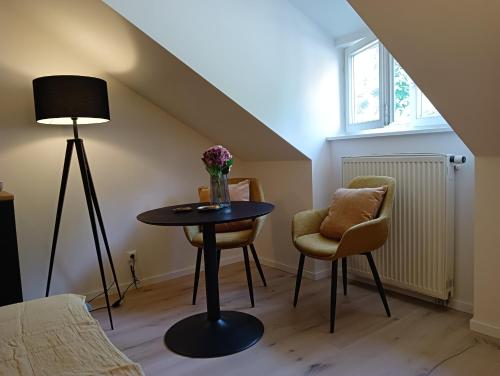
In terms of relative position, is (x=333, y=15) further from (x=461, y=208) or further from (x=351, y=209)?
(x=461, y=208)

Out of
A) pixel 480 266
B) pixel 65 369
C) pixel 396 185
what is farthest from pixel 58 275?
pixel 480 266

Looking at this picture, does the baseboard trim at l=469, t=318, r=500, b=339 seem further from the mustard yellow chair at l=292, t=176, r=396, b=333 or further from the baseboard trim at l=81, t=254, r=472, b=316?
the mustard yellow chair at l=292, t=176, r=396, b=333

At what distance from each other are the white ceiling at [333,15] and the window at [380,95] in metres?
0.15

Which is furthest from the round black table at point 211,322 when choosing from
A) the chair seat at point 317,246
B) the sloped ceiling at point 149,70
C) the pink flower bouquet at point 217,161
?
the sloped ceiling at point 149,70

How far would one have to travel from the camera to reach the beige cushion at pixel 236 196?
8.74 feet

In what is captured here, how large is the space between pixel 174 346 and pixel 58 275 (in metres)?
1.13

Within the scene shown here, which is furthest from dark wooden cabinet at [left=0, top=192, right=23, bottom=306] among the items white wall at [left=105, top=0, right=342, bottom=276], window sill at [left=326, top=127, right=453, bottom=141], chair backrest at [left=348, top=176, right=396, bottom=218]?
window sill at [left=326, top=127, right=453, bottom=141]

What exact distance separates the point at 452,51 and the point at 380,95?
4.20ft

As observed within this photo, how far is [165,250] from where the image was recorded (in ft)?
9.95

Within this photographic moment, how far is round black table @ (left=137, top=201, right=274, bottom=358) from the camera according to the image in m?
1.84

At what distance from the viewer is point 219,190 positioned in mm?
2113

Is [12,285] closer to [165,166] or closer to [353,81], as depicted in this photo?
[165,166]

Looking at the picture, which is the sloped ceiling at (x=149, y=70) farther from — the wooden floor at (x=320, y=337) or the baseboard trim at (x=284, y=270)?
the wooden floor at (x=320, y=337)

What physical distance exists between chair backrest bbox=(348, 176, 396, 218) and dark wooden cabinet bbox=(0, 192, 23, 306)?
6.68 feet
